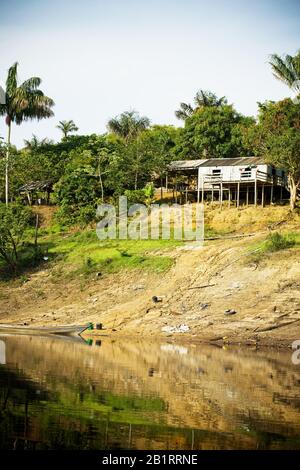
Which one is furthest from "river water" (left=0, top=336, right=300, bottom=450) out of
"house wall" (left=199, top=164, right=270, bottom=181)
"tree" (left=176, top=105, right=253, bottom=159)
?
"tree" (left=176, top=105, right=253, bottom=159)

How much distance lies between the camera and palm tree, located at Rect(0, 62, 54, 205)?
211 feet

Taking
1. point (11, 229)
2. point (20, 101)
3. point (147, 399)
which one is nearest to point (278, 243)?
point (11, 229)

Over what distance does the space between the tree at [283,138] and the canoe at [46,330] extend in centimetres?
2357

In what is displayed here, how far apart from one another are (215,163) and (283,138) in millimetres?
12431

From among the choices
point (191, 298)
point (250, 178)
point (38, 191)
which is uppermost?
point (250, 178)

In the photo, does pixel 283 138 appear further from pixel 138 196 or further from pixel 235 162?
pixel 138 196

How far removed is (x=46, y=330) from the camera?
37.3 metres

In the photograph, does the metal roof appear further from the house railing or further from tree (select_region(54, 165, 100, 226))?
tree (select_region(54, 165, 100, 226))

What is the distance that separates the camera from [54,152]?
78375 millimetres

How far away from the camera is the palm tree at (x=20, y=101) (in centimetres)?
6431

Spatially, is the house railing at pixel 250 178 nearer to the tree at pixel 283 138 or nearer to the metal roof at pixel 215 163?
the metal roof at pixel 215 163
